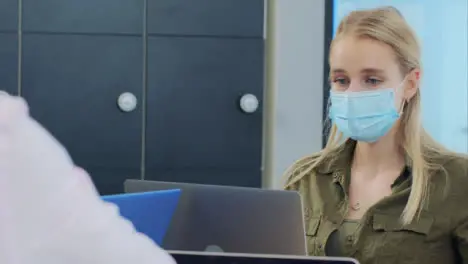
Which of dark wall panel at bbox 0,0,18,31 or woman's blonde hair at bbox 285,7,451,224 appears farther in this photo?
dark wall panel at bbox 0,0,18,31

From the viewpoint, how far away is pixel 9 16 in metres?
2.47

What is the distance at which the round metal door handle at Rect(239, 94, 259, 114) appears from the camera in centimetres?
256

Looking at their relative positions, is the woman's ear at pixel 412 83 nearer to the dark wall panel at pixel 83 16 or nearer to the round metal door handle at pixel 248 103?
the round metal door handle at pixel 248 103

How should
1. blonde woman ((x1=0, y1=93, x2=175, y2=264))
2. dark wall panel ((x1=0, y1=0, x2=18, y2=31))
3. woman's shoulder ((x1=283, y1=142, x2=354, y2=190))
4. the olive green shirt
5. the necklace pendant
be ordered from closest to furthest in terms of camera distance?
blonde woman ((x1=0, y1=93, x2=175, y2=264)) → the olive green shirt → the necklace pendant → woman's shoulder ((x1=283, y1=142, x2=354, y2=190)) → dark wall panel ((x1=0, y1=0, x2=18, y2=31))

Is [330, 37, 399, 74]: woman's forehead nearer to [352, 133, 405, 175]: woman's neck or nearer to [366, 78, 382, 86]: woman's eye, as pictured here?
[366, 78, 382, 86]: woman's eye

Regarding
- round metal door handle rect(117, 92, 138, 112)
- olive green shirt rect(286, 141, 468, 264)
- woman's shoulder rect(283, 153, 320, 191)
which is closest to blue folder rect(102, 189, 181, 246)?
olive green shirt rect(286, 141, 468, 264)

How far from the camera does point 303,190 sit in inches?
72.2

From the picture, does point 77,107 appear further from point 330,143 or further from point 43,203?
point 43,203

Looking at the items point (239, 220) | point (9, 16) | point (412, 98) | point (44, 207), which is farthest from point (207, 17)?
point (44, 207)

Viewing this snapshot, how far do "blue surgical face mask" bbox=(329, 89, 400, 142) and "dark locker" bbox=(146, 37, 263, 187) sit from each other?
2.63ft

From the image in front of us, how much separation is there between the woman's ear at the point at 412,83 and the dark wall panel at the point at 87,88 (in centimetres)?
111

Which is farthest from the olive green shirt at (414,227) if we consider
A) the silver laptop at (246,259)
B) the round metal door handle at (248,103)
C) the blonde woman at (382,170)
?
the round metal door handle at (248,103)

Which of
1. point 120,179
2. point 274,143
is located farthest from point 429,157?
point 120,179

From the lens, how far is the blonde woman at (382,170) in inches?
63.6
